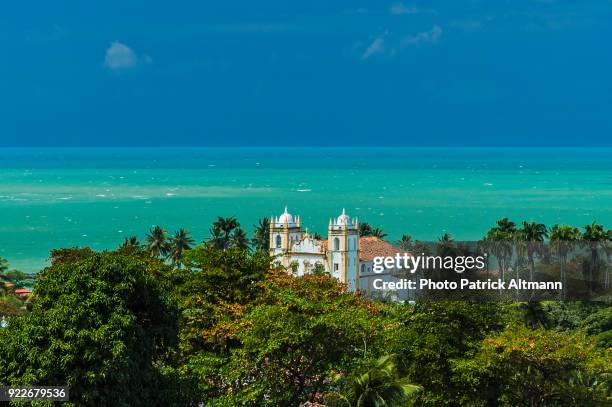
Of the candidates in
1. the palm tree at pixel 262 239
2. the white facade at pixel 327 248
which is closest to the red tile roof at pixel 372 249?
the white facade at pixel 327 248

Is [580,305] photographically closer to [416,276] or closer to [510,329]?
[416,276]

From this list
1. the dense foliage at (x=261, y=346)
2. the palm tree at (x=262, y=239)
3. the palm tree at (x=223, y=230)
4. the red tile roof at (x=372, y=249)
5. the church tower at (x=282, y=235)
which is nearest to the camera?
the dense foliage at (x=261, y=346)

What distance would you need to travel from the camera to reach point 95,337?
63.0ft

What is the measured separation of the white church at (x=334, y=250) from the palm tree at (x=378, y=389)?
5783 centimetres

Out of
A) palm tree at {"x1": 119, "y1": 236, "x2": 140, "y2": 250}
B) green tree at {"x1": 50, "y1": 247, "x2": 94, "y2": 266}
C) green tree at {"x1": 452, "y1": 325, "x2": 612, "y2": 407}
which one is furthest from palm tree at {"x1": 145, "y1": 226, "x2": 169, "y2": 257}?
green tree at {"x1": 452, "y1": 325, "x2": 612, "y2": 407}

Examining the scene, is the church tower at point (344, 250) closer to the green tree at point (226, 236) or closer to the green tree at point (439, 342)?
the green tree at point (226, 236)

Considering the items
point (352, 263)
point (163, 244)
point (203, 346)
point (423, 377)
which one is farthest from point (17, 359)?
point (352, 263)

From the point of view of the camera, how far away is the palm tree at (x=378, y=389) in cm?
2306

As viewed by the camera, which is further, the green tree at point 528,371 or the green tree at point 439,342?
the green tree at point 439,342

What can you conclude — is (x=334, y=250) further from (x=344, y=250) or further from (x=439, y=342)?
(x=439, y=342)

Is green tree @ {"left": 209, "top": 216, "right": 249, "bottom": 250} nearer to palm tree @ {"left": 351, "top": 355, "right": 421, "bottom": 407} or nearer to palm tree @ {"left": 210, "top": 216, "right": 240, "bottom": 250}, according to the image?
palm tree @ {"left": 210, "top": 216, "right": 240, "bottom": 250}

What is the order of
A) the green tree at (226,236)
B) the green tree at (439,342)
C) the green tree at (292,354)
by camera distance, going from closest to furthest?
the green tree at (292,354) < the green tree at (439,342) < the green tree at (226,236)

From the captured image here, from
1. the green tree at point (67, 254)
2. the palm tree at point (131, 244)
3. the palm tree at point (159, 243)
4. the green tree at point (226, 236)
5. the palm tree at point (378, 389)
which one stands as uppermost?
the green tree at point (226, 236)

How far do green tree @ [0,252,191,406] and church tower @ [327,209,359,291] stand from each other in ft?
204
